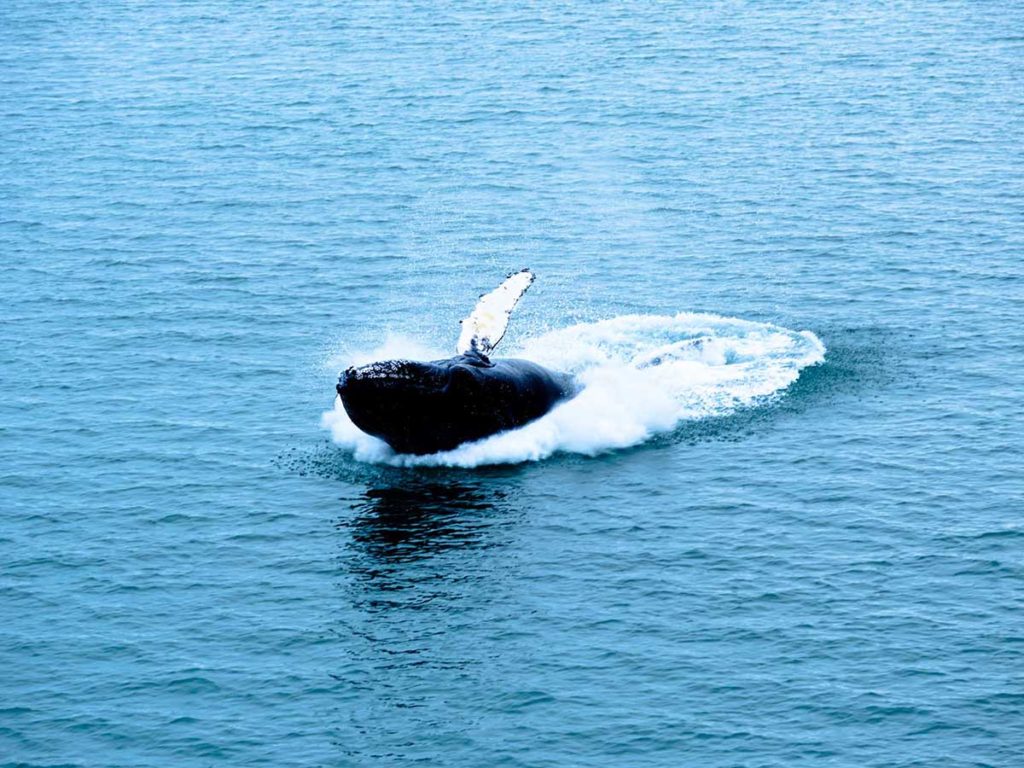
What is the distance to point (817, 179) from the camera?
104 metres

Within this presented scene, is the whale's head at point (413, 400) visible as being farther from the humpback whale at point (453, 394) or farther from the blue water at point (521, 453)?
the blue water at point (521, 453)

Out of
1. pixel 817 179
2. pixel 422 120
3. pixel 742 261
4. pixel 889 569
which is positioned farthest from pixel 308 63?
pixel 889 569

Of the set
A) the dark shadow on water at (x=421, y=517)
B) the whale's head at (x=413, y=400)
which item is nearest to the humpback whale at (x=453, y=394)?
the whale's head at (x=413, y=400)

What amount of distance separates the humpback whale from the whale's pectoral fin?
0.04 metres

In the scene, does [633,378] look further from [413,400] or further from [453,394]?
[413,400]

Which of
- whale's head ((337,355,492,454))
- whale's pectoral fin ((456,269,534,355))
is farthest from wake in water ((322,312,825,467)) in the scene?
whale's pectoral fin ((456,269,534,355))

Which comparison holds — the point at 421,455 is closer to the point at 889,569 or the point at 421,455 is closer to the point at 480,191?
the point at 889,569

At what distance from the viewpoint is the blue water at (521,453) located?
164 feet

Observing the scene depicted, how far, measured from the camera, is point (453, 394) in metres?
63.3

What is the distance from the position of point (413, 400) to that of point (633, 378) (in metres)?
11.5

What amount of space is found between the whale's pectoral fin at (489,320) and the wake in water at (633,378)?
11.6ft

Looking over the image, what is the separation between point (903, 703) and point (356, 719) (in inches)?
581

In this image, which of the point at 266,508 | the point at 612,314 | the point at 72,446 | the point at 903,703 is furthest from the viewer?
the point at 612,314

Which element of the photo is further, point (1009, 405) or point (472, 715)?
point (1009, 405)
